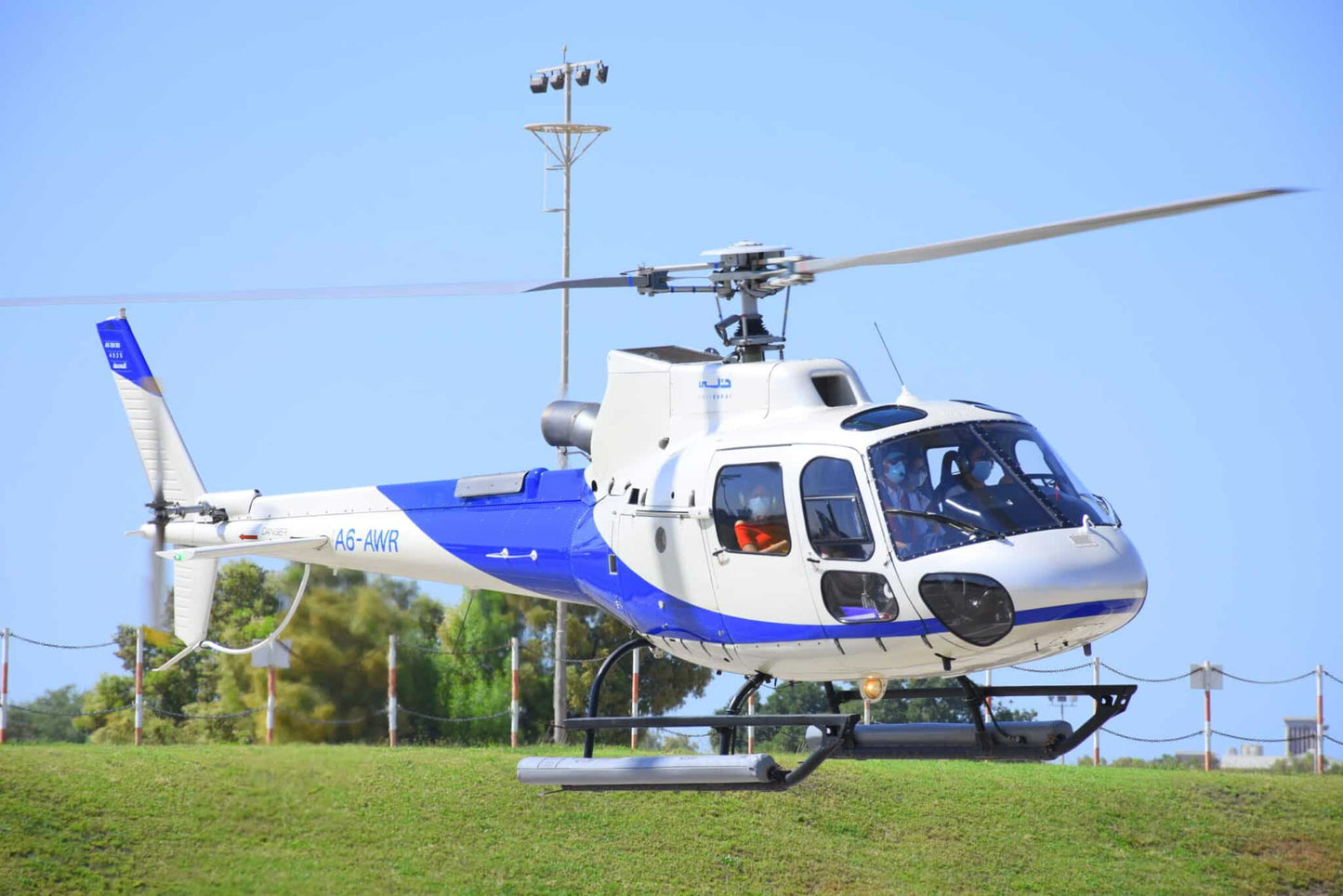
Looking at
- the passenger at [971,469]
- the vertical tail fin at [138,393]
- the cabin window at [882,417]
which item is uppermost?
the vertical tail fin at [138,393]

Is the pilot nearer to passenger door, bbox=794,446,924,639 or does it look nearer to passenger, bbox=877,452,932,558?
passenger door, bbox=794,446,924,639

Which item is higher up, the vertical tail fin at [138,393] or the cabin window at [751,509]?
the vertical tail fin at [138,393]

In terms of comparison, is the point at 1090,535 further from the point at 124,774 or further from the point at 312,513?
the point at 124,774

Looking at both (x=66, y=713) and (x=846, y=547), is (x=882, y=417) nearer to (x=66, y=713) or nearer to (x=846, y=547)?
(x=846, y=547)

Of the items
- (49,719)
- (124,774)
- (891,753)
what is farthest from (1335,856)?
(49,719)

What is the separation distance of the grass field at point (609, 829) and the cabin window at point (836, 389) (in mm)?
5762

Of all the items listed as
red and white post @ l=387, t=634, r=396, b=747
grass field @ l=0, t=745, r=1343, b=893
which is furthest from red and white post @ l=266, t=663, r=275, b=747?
red and white post @ l=387, t=634, r=396, b=747

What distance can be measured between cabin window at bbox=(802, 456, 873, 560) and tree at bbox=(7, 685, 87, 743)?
12.2 m

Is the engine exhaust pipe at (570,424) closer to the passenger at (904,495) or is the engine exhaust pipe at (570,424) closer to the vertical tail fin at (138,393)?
the passenger at (904,495)

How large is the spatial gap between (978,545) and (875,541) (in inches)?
27.1

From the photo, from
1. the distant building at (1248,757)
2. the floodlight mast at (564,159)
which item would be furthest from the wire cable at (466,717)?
the distant building at (1248,757)

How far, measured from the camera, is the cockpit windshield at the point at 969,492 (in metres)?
10.4

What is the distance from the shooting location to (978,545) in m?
10.3

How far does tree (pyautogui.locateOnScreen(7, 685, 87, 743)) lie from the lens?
19531 millimetres
